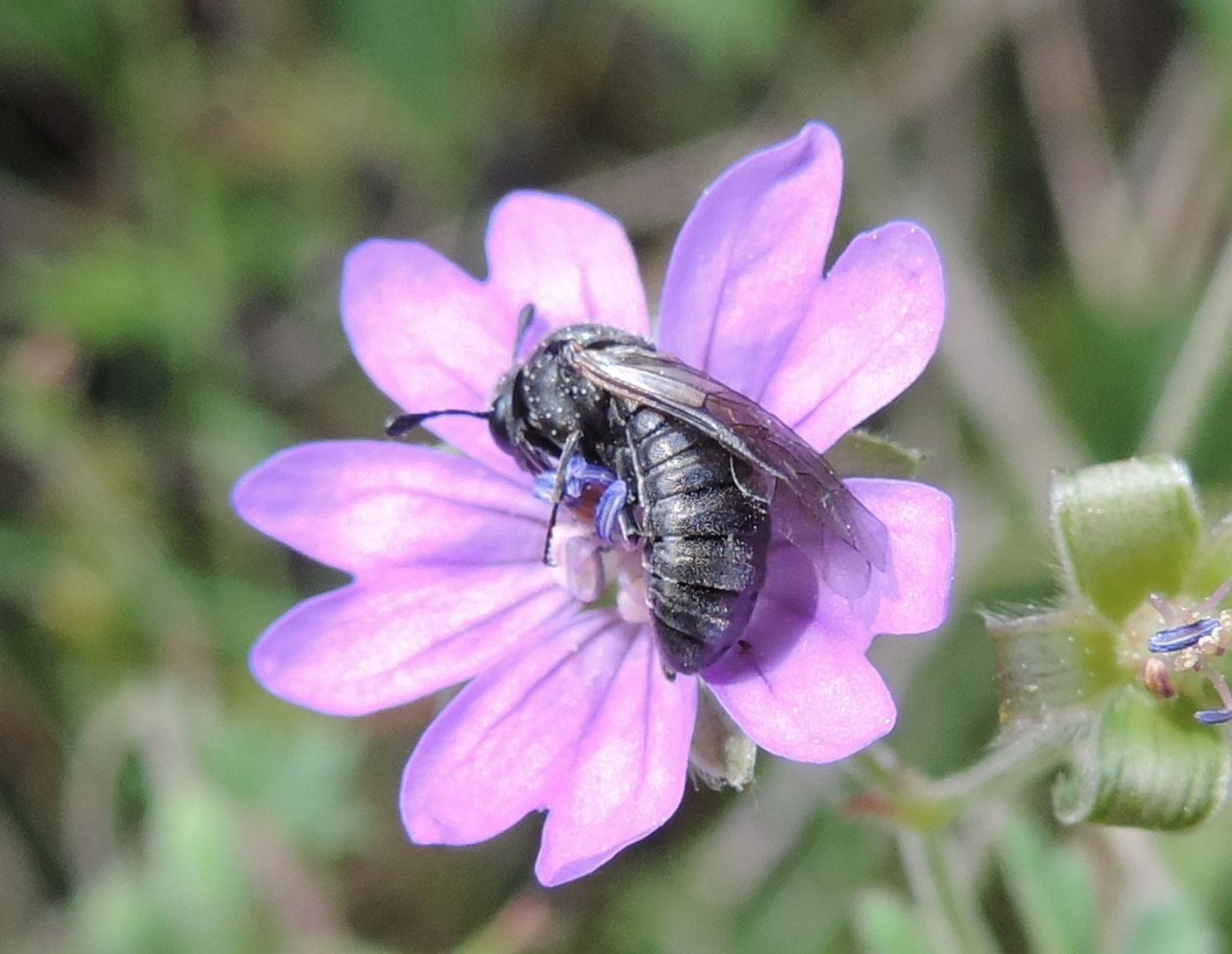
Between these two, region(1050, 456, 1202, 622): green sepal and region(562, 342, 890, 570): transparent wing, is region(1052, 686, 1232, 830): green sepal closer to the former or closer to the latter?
region(1050, 456, 1202, 622): green sepal

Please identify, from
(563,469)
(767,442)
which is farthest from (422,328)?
(767,442)

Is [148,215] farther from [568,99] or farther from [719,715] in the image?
[719,715]

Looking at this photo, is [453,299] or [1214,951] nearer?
[453,299]

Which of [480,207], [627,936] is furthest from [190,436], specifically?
[627,936]

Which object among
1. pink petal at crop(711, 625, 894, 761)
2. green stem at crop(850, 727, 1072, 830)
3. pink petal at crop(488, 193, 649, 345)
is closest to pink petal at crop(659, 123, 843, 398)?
pink petal at crop(488, 193, 649, 345)

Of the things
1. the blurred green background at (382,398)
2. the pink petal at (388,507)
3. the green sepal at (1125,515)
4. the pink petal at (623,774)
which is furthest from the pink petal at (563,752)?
the blurred green background at (382,398)

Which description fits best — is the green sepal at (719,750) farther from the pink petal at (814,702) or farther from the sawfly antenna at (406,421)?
the sawfly antenna at (406,421)
